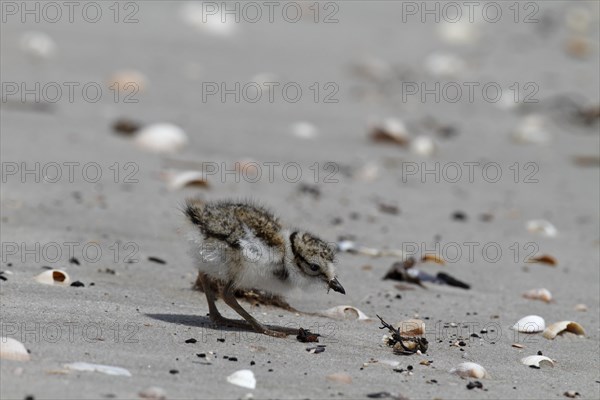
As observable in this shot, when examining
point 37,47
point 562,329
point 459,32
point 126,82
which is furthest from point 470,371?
point 459,32

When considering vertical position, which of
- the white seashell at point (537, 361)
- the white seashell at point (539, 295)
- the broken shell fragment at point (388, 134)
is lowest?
Answer: the white seashell at point (537, 361)

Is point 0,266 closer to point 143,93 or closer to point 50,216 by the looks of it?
point 50,216

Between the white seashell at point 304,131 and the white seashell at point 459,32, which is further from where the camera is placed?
the white seashell at point 459,32

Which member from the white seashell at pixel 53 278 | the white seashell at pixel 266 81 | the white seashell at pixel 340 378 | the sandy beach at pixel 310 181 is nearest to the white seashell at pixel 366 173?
the sandy beach at pixel 310 181

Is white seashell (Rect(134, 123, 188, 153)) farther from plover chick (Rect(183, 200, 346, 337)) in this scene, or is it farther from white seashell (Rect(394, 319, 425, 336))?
white seashell (Rect(394, 319, 425, 336))

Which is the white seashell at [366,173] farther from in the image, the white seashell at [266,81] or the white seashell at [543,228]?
the white seashell at [266,81]

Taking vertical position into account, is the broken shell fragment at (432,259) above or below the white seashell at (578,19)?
below
